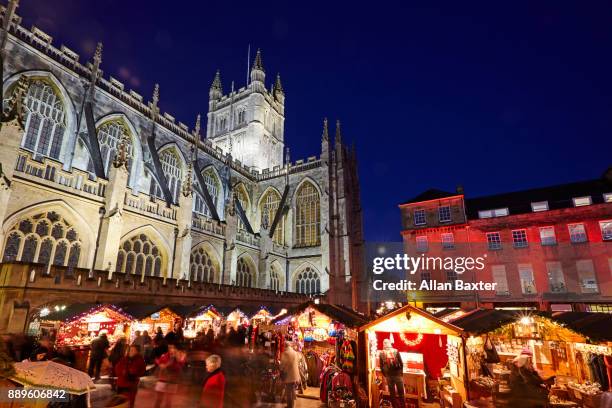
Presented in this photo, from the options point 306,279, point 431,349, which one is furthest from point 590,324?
point 306,279

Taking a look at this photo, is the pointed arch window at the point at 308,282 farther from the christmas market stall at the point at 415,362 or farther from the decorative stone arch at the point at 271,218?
the christmas market stall at the point at 415,362

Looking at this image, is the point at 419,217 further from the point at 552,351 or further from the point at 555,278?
the point at 552,351

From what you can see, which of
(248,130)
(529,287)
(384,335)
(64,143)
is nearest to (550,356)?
(384,335)

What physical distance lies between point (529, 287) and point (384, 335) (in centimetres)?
1814

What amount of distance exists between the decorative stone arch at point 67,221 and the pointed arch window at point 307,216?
19.3 m

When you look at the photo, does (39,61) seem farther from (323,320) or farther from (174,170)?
(323,320)

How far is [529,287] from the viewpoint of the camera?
74.8 ft

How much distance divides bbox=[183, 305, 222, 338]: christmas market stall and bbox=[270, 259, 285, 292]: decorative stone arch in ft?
42.3

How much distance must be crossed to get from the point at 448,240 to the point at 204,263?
2004 cm

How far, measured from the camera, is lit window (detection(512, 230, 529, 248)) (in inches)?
945

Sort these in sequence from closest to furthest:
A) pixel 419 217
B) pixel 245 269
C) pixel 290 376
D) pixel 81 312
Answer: pixel 290 376
pixel 81 312
pixel 245 269
pixel 419 217

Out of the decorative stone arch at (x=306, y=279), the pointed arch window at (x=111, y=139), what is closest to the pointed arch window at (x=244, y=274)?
the decorative stone arch at (x=306, y=279)

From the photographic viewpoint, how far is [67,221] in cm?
1527

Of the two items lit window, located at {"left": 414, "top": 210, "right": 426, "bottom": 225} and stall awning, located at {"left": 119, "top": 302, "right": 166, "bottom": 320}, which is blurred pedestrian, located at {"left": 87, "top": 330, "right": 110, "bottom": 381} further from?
lit window, located at {"left": 414, "top": 210, "right": 426, "bottom": 225}
